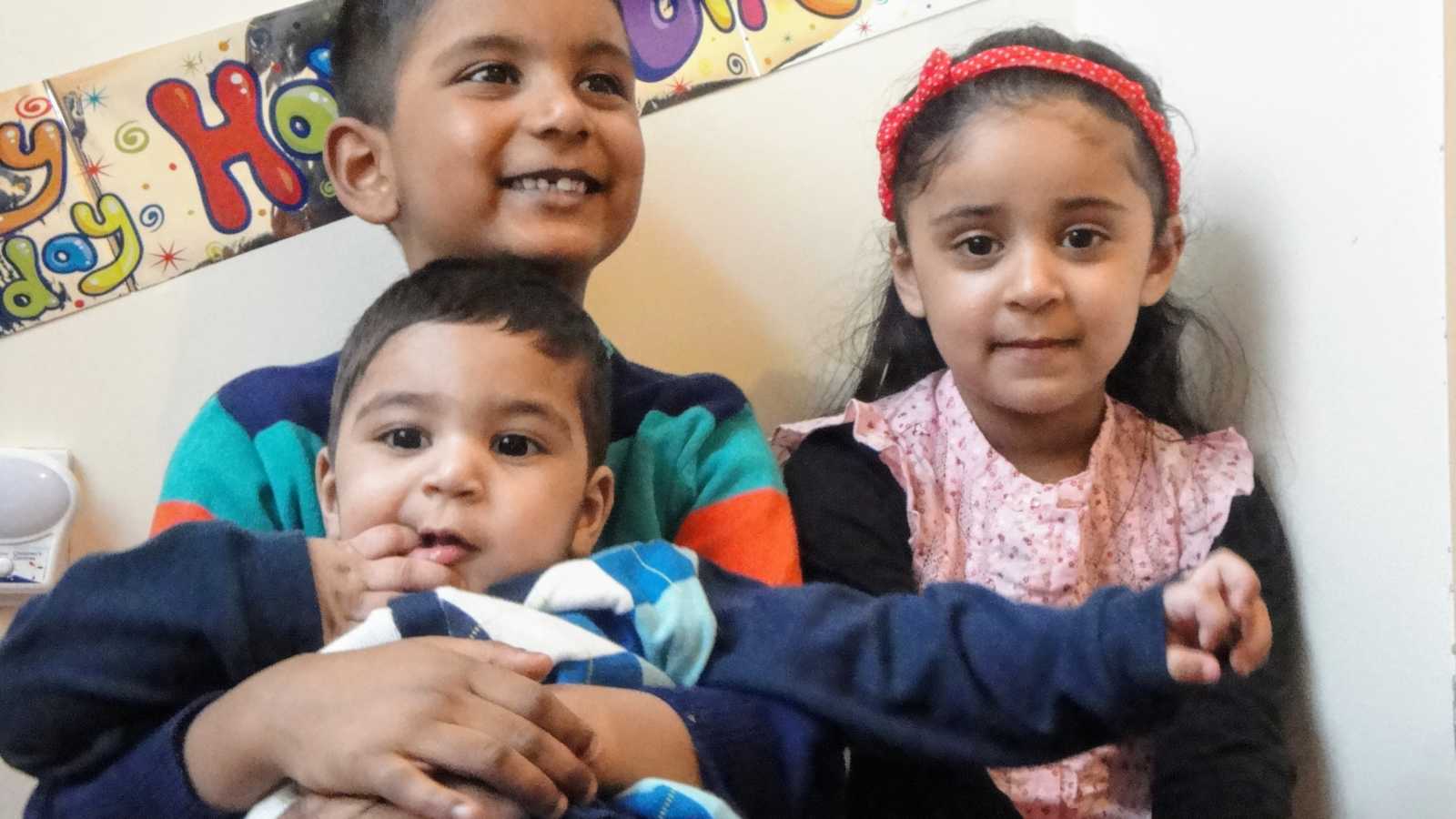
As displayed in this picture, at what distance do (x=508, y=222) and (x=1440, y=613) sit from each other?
0.74 m

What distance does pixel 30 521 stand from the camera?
104 centimetres

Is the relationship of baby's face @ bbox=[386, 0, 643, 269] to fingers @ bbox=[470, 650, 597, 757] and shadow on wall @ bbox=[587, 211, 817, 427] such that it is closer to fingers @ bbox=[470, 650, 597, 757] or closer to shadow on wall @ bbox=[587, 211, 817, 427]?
shadow on wall @ bbox=[587, 211, 817, 427]

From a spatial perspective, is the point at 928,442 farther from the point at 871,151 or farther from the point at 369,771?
the point at 369,771

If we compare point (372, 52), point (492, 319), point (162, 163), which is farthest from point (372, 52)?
point (492, 319)

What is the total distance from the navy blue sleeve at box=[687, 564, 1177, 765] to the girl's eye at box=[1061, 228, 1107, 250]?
361 millimetres

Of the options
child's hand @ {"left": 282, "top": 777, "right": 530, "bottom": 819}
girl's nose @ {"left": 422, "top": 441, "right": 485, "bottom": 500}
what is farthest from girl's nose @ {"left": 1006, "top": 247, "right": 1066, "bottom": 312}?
child's hand @ {"left": 282, "top": 777, "right": 530, "bottom": 819}

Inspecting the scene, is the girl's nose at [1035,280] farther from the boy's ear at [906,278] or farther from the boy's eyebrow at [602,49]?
the boy's eyebrow at [602,49]

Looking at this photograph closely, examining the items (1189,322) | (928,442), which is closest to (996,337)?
(928,442)

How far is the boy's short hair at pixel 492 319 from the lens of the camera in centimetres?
84

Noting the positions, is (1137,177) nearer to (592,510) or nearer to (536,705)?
(592,510)

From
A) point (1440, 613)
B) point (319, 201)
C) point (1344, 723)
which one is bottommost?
point (1344, 723)

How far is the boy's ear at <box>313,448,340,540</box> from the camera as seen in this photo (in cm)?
85

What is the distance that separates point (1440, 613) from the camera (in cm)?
84

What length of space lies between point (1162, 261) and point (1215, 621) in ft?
1.60
